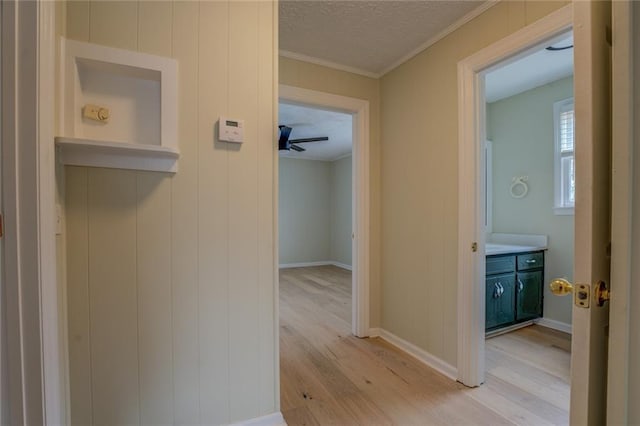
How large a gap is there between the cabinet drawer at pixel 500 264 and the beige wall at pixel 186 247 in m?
2.13

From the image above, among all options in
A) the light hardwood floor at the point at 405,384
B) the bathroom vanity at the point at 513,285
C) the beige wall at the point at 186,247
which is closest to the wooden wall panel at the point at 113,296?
the beige wall at the point at 186,247

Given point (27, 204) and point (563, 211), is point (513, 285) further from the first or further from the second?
point (27, 204)

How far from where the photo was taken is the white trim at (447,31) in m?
1.90

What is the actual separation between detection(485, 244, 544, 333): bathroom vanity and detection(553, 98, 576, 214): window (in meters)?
0.52

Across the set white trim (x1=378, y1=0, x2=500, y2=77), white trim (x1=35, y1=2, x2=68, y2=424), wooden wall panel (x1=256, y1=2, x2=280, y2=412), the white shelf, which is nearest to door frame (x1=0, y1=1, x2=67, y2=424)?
white trim (x1=35, y1=2, x2=68, y2=424)

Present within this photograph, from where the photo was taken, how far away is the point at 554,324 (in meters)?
2.98

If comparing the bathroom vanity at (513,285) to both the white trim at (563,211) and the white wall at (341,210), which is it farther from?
the white wall at (341,210)

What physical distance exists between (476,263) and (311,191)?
5.22 metres

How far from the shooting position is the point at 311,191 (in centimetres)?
700

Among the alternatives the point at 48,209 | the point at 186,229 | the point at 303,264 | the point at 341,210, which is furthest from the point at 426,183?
the point at 303,264

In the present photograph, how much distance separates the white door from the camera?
2.21 ft

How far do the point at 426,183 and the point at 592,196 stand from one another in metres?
1.72

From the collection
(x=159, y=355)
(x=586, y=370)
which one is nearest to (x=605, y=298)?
(x=586, y=370)

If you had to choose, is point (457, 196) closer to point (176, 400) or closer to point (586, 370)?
point (586, 370)
